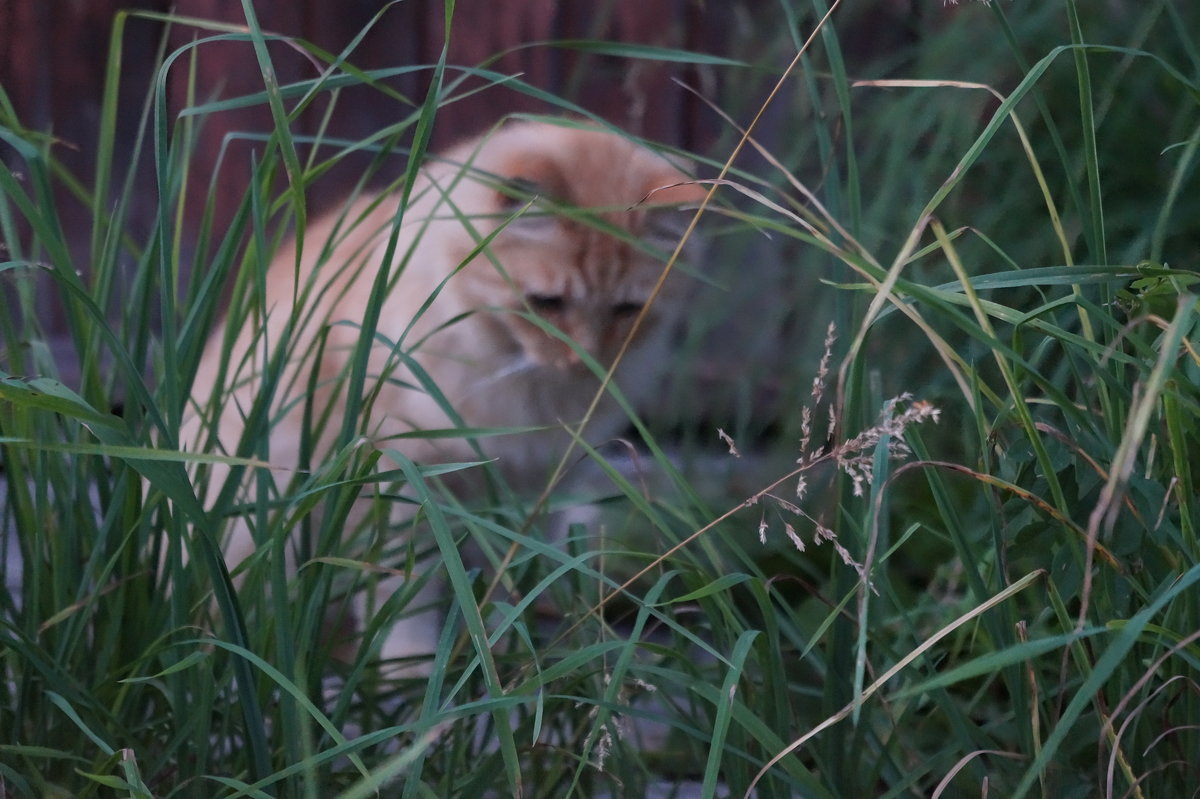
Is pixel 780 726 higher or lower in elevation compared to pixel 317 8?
lower

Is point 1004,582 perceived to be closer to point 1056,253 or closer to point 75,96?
point 1056,253

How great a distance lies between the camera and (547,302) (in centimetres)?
159

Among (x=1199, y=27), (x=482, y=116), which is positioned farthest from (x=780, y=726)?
(x=482, y=116)

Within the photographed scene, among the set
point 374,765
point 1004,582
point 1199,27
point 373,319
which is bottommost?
point 374,765

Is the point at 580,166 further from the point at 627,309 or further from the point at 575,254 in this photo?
the point at 627,309

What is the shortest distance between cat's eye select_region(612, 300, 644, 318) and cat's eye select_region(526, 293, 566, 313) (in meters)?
0.08

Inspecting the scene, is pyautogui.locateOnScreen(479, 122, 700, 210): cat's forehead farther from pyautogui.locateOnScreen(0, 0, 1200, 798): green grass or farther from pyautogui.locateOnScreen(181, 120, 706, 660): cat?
pyautogui.locateOnScreen(0, 0, 1200, 798): green grass

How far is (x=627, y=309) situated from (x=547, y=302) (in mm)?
126

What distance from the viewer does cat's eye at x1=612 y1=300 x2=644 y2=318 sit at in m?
1.62

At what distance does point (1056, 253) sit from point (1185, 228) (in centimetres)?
13

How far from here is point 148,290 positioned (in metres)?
0.71

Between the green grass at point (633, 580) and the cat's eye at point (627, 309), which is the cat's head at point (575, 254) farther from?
the green grass at point (633, 580)

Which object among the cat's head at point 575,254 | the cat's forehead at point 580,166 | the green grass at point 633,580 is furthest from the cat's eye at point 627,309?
the green grass at point 633,580

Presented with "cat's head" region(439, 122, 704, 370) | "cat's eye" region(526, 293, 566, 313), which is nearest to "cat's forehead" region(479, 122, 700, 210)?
"cat's head" region(439, 122, 704, 370)
